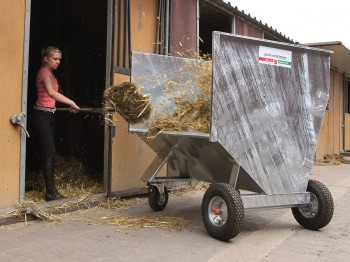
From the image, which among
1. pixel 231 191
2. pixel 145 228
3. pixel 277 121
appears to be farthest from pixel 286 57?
pixel 145 228

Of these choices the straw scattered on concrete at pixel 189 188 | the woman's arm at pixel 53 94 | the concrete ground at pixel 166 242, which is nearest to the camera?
the concrete ground at pixel 166 242

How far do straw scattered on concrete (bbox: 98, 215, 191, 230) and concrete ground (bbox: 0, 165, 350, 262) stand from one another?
9 centimetres

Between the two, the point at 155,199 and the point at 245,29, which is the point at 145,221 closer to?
the point at 155,199

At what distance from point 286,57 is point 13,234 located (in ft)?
11.1

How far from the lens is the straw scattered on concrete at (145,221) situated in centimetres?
504

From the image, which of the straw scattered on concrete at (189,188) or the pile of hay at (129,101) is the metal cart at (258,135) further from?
the straw scattered on concrete at (189,188)

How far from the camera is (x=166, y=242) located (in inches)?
173

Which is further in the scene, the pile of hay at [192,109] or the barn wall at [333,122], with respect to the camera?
the barn wall at [333,122]

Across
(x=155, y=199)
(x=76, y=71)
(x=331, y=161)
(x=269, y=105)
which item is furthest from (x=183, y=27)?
(x=331, y=161)

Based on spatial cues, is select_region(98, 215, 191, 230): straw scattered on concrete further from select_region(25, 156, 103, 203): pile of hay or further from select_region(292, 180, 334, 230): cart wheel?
select_region(292, 180, 334, 230): cart wheel

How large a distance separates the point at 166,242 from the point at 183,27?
15.3 ft

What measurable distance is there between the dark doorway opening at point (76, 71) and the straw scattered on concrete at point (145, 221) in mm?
2471

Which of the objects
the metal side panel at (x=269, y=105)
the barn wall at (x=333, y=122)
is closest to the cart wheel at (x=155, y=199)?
the metal side panel at (x=269, y=105)

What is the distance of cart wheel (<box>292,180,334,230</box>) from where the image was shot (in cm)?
488
